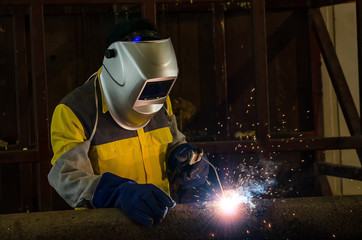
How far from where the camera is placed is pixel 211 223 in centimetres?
163

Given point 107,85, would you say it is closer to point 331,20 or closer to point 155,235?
point 155,235

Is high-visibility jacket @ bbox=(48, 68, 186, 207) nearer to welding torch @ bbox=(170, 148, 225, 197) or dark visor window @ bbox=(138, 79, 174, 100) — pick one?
welding torch @ bbox=(170, 148, 225, 197)

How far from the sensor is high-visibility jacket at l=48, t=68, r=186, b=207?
5.78 feet

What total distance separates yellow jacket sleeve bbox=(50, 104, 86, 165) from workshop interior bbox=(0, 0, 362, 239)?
33.9 inches

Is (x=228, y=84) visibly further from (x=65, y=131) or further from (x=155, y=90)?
(x=65, y=131)

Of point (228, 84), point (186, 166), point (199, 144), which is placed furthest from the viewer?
point (228, 84)

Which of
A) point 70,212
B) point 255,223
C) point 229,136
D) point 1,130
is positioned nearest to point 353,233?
point 255,223

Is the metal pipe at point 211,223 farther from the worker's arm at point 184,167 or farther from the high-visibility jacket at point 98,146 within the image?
the worker's arm at point 184,167

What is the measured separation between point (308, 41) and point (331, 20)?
0.31 meters

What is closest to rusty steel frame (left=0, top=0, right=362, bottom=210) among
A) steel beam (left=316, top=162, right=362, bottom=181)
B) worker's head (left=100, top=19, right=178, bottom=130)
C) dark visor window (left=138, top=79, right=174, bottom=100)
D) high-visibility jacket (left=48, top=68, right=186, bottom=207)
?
steel beam (left=316, top=162, right=362, bottom=181)

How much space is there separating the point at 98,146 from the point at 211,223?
0.61 metres

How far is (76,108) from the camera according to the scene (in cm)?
191

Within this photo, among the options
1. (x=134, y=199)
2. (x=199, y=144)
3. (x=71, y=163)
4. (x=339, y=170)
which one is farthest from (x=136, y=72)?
(x=339, y=170)

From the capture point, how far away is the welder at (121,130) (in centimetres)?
172
